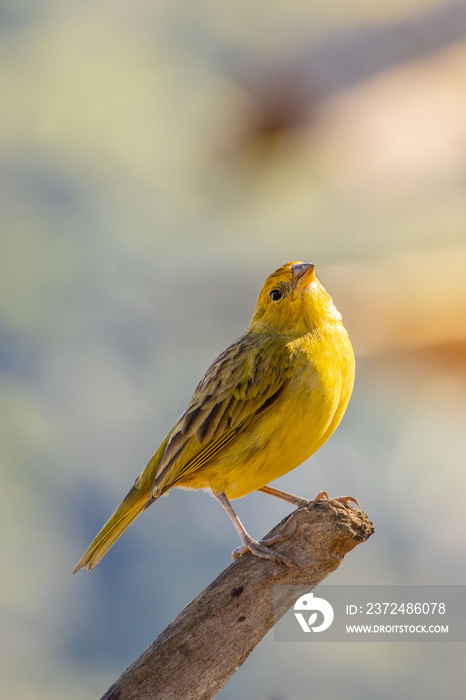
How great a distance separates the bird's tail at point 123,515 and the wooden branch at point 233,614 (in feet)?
1.69

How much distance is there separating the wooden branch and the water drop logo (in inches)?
6.9

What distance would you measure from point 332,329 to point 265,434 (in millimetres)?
479

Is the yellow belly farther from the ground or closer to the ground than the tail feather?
farther from the ground

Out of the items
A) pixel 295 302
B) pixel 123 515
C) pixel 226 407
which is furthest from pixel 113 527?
pixel 295 302

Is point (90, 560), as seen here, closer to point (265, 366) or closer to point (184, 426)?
point (184, 426)

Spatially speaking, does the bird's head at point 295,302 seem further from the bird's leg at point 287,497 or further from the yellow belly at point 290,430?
the bird's leg at point 287,497

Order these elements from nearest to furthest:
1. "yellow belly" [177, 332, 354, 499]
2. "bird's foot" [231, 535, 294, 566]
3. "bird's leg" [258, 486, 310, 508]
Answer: "bird's foot" [231, 535, 294, 566] → "yellow belly" [177, 332, 354, 499] → "bird's leg" [258, 486, 310, 508]

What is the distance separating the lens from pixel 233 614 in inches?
83.2

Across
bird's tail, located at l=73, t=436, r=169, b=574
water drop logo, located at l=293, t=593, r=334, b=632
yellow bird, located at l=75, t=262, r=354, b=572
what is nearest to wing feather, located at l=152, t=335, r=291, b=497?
yellow bird, located at l=75, t=262, r=354, b=572

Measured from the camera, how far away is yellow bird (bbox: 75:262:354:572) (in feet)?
7.64

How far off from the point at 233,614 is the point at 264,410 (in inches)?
24.5

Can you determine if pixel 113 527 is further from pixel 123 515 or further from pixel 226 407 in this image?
pixel 226 407

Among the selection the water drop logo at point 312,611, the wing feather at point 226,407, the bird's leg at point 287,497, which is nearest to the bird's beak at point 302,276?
the wing feather at point 226,407

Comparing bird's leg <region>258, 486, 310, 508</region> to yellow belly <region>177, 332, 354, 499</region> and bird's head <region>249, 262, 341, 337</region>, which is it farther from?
bird's head <region>249, 262, 341, 337</region>
